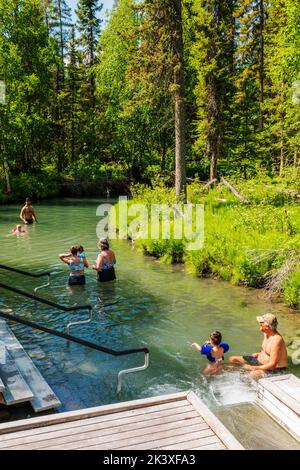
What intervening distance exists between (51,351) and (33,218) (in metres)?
19.0

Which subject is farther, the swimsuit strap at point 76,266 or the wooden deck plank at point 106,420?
the swimsuit strap at point 76,266

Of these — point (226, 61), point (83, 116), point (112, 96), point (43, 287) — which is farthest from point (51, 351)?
point (83, 116)

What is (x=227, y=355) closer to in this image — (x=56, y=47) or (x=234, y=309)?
(x=234, y=309)

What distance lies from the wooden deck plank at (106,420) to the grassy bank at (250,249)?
6858 millimetres

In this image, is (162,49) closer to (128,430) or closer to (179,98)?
(179,98)

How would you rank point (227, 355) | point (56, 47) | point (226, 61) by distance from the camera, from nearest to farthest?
point (227, 355) → point (226, 61) → point (56, 47)

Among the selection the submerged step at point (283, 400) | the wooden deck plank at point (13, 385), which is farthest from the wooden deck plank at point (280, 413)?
the wooden deck plank at point (13, 385)

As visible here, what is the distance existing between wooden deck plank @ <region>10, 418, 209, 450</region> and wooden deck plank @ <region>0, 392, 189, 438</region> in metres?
0.36

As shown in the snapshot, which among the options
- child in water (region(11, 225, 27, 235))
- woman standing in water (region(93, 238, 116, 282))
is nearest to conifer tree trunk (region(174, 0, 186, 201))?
woman standing in water (region(93, 238, 116, 282))

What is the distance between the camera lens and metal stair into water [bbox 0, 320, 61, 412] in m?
6.43

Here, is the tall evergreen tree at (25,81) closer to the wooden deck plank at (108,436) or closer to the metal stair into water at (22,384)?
the metal stair into water at (22,384)

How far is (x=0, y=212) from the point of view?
32.1 m

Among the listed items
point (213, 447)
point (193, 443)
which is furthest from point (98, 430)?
point (213, 447)

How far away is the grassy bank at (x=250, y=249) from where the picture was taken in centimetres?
1234
